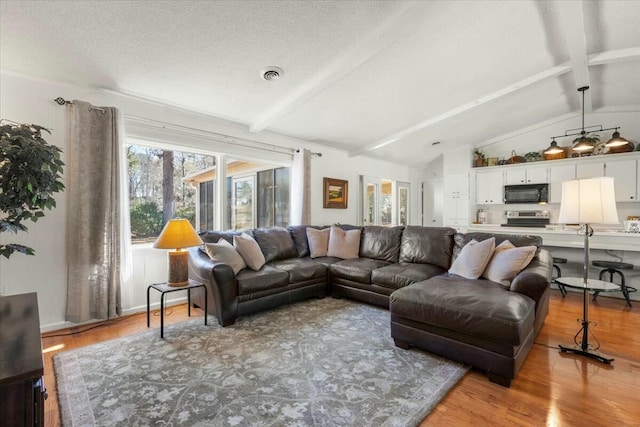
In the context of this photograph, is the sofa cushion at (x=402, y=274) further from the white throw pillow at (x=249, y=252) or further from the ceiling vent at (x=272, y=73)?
the ceiling vent at (x=272, y=73)

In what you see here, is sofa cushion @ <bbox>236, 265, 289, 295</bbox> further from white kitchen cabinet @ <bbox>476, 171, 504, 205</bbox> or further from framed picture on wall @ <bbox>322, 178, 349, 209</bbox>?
white kitchen cabinet @ <bbox>476, 171, 504, 205</bbox>

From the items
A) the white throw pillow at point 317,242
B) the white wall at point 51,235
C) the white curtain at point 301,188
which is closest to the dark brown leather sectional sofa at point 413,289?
the white throw pillow at point 317,242

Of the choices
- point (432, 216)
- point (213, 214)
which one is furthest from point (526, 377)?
point (432, 216)

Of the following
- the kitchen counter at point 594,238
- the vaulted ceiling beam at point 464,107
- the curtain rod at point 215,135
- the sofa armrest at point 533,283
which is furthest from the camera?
the kitchen counter at point 594,238

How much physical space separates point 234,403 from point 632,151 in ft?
20.5

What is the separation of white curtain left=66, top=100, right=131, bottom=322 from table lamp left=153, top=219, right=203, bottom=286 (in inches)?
22.4

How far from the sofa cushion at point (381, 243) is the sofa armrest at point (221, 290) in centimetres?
200

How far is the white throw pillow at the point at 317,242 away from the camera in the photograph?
170 inches

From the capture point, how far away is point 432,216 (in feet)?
25.3

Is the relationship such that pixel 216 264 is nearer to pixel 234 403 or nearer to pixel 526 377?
pixel 234 403

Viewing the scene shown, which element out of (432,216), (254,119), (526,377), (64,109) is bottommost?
(526,377)

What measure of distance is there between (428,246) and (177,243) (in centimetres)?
284

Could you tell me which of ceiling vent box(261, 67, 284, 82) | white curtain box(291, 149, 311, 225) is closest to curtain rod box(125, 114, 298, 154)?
white curtain box(291, 149, 311, 225)

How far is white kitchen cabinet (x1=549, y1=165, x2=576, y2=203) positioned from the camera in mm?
5035
